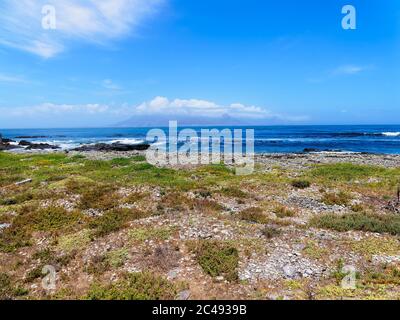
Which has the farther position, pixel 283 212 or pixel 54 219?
pixel 283 212

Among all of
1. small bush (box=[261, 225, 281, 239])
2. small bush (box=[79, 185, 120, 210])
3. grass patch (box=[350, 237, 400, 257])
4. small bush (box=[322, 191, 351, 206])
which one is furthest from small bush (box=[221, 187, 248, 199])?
grass patch (box=[350, 237, 400, 257])

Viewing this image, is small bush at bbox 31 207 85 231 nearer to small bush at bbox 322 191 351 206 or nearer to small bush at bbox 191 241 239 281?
small bush at bbox 191 241 239 281

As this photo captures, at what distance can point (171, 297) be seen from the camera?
9.43 metres

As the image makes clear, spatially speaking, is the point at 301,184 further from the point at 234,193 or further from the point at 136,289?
the point at 136,289

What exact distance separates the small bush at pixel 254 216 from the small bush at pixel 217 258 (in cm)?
399

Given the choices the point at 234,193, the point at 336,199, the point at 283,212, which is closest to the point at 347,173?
the point at 336,199

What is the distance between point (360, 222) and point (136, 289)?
11324mm

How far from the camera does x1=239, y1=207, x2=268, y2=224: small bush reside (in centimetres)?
1634

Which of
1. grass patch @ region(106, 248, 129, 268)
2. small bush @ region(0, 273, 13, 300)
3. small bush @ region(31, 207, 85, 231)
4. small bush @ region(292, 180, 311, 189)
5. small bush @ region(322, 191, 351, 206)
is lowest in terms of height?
small bush @ region(0, 273, 13, 300)

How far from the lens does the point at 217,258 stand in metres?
11.5

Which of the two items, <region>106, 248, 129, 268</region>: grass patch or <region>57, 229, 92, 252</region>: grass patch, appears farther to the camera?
<region>57, 229, 92, 252</region>: grass patch

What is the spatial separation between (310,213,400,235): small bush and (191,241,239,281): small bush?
228 inches
